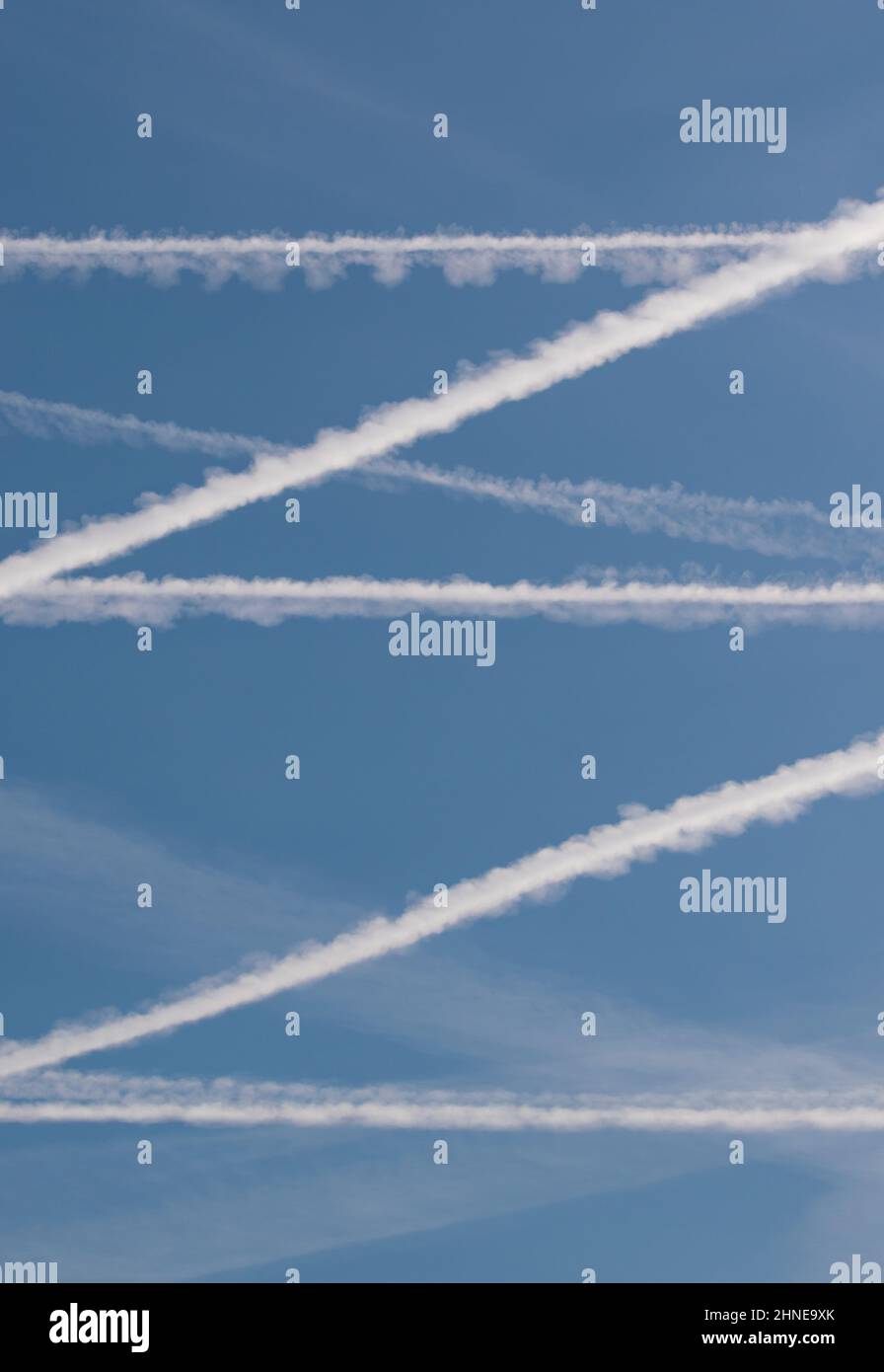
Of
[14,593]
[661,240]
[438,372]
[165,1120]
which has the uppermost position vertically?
[661,240]

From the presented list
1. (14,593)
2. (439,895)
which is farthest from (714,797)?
(14,593)

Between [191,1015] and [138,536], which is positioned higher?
[138,536]

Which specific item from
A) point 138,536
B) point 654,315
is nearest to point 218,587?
point 138,536

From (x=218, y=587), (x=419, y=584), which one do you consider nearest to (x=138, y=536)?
(x=218, y=587)

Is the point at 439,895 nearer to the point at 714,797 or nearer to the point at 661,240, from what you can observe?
the point at 714,797

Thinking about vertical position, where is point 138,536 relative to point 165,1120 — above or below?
Result: above
